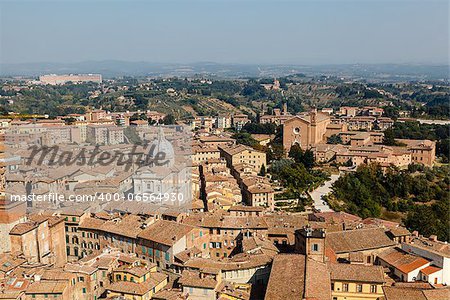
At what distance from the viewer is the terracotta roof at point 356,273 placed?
31.9 feet

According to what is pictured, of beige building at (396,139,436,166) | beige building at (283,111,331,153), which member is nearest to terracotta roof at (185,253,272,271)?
beige building at (396,139,436,166)

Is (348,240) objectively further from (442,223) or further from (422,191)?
(422,191)

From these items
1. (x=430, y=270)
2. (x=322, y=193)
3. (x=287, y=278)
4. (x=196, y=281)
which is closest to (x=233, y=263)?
(x=196, y=281)

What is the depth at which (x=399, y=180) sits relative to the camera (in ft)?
75.9

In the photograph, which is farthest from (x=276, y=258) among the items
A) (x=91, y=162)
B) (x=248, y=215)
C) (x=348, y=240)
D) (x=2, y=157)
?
(x=2, y=157)

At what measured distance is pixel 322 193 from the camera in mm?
21703

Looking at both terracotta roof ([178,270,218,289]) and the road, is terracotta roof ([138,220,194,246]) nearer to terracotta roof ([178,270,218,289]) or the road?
terracotta roof ([178,270,218,289])

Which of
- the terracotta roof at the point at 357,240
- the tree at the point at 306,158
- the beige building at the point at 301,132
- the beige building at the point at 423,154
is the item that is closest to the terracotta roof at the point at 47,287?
the terracotta roof at the point at 357,240

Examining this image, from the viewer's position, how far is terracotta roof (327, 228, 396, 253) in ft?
38.9

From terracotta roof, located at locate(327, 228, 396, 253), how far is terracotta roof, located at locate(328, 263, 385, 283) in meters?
1.51

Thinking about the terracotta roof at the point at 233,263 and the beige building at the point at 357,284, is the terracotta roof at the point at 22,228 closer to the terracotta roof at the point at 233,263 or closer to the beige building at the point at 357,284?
the terracotta roof at the point at 233,263

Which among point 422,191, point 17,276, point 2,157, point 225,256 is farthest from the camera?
point 422,191

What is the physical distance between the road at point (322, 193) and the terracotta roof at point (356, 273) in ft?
28.8

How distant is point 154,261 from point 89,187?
4653mm
